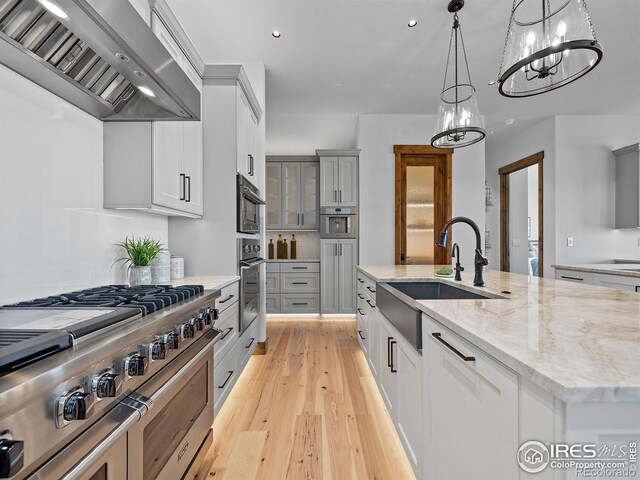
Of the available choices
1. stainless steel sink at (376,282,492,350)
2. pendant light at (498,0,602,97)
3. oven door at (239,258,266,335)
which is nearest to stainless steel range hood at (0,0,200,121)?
oven door at (239,258,266,335)

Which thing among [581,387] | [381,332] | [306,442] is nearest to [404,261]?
[381,332]

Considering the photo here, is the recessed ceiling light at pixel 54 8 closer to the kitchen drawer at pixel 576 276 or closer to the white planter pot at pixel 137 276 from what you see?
the white planter pot at pixel 137 276

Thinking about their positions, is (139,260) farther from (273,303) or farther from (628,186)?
(628,186)

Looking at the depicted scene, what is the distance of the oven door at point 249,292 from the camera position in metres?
2.45

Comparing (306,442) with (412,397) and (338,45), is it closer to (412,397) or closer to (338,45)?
(412,397)

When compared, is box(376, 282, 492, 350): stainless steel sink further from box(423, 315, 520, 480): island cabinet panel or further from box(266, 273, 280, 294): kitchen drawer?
box(266, 273, 280, 294): kitchen drawer

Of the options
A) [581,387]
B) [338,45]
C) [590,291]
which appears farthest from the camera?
[338,45]

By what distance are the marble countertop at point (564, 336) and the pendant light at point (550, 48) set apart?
105 cm

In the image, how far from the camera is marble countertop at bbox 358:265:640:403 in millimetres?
559

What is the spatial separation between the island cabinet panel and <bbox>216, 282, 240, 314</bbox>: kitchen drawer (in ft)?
4.01

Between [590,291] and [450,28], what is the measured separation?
2.41m

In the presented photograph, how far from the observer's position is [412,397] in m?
1.44

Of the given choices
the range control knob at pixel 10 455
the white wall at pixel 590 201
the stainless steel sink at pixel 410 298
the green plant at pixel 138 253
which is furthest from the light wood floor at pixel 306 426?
the white wall at pixel 590 201

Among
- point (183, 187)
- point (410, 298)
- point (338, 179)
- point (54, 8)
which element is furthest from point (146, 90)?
point (338, 179)
